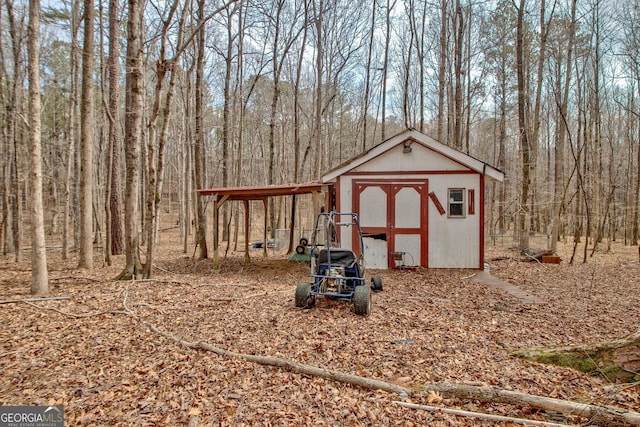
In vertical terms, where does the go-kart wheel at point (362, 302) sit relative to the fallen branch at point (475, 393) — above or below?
above

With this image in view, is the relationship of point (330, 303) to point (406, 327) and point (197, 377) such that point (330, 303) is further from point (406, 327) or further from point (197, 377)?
point (197, 377)

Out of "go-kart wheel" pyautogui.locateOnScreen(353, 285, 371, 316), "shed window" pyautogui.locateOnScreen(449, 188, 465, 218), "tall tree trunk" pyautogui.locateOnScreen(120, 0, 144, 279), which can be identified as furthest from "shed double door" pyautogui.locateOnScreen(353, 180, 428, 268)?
"tall tree trunk" pyautogui.locateOnScreen(120, 0, 144, 279)

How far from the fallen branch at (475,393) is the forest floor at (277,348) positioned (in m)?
0.06

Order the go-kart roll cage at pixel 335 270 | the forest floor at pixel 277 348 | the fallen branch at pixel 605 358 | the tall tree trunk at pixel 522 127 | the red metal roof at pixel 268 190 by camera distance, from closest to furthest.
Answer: the forest floor at pixel 277 348 < the fallen branch at pixel 605 358 < the go-kart roll cage at pixel 335 270 < the red metal roof at pixel 268 190 < the tall tree trunk at pixel 522 127

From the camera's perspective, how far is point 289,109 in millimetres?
26031

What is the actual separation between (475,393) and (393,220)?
764 cm

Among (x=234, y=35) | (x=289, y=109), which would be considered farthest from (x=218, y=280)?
(x=289, y=109)

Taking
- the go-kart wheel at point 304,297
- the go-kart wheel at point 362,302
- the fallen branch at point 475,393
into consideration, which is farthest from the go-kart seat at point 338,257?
the fallen branch at point 475,393

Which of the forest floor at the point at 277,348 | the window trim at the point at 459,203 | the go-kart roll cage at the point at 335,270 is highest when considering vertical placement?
the window trim at the point at 459,203

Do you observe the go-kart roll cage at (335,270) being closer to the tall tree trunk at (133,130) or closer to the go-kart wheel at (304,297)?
the go-kart wheel at (304,297)

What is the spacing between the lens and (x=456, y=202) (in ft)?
34.7

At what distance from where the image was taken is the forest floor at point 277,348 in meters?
3.01

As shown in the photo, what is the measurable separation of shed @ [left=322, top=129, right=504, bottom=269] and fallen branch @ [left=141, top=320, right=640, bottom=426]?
702cm

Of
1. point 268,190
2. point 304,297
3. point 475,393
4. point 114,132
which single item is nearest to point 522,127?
point 268,190
